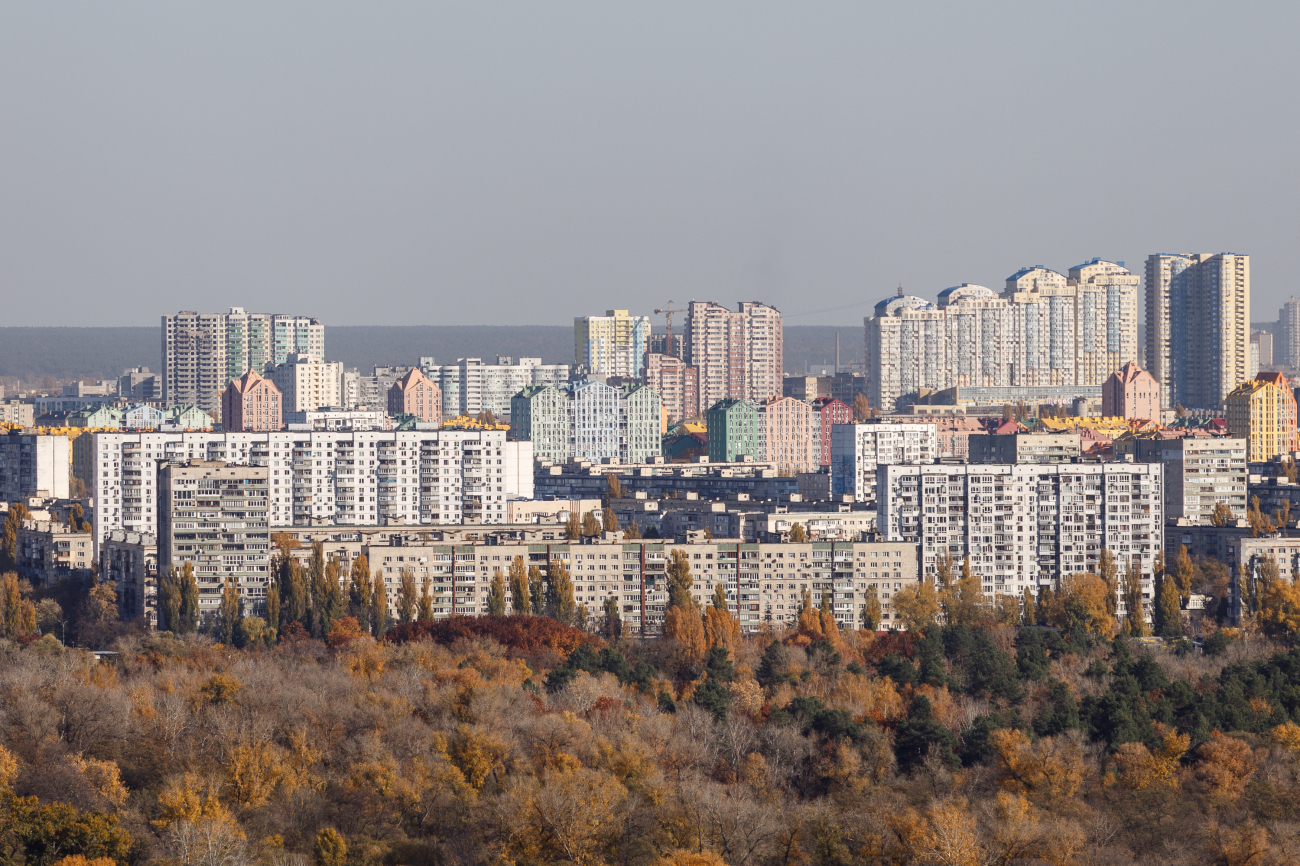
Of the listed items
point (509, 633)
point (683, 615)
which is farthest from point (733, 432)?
point (509, 633)

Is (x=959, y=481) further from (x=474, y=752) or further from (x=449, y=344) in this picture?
(x=449, y=344)

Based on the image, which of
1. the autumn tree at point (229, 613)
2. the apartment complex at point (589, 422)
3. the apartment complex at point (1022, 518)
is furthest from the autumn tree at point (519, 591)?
the apartment complex at point (589, 422)

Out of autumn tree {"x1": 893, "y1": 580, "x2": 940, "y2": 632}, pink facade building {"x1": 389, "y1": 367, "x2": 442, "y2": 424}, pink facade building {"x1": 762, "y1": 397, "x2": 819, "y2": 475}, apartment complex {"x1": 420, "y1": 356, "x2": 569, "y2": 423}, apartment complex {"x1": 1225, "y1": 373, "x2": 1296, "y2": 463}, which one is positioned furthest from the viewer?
apartment complex {"x1": 420, "y1": 356, "x2": 569, "y2": 423}

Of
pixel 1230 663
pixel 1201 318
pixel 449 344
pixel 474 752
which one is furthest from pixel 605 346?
pixel 474 752

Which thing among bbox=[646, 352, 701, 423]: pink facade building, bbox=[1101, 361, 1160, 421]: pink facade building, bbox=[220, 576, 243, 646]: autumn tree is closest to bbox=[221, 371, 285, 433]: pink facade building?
bbox=[646, 352, 701, 423]: pink facade building

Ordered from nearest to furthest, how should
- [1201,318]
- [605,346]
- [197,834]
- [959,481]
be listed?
[197,834] < [959,481] < [1201,318] < [605,346]

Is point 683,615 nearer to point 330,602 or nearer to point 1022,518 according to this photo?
point 330,602

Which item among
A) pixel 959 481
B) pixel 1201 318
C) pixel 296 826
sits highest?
pixel 1201 318

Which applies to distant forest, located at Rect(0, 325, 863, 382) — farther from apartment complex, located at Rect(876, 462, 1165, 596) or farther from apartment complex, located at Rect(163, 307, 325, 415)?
apartment complex, located at Rect(876, 462, 1165, 596)
